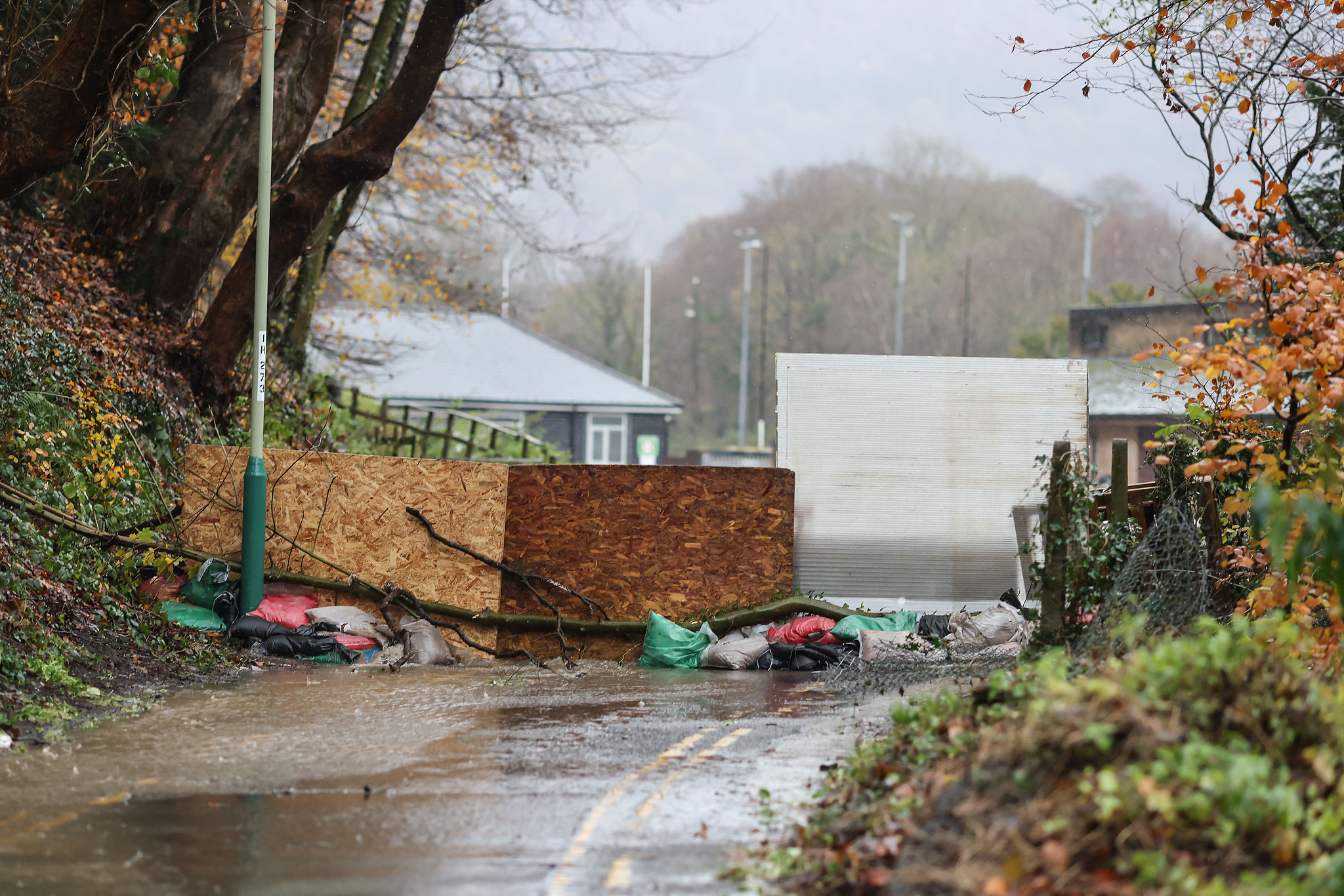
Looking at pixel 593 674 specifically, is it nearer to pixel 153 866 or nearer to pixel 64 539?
pixel 64 539

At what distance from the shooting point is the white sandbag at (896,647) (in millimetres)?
9680

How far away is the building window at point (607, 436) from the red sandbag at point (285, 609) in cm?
3275

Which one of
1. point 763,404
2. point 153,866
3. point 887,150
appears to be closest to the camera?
point 153,866

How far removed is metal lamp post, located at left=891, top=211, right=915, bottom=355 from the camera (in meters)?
62.0

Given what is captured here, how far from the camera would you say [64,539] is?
984cm

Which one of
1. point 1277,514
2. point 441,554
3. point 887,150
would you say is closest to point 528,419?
point 441,554

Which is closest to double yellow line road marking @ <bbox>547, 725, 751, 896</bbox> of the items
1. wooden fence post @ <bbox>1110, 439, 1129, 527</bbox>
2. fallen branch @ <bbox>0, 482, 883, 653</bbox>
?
wooden fence post @ <bbox>1110, 439, 1129, 527</bbox>

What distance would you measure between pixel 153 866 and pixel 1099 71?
10892 millimetres

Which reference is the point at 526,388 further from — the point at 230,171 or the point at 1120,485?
the point at 1120,485

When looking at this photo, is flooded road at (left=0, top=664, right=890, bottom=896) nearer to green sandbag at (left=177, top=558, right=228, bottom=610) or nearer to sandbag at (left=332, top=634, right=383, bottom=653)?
sandbag at (left=332, top=634, right=383, bottom=653)

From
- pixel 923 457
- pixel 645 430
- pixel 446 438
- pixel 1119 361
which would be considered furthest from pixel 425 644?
pixel 1119 361

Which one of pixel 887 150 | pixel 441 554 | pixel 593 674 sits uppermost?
pixel 887 150

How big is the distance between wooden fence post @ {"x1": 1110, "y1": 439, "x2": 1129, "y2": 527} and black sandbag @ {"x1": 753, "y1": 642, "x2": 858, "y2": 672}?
10.0 ft

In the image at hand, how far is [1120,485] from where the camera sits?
28.0 feet
